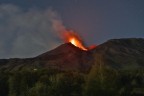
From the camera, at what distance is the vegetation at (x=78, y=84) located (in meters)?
109

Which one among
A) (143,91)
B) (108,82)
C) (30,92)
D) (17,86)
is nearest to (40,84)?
(30,92)

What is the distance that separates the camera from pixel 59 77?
124562mm

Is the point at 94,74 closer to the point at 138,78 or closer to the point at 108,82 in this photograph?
the point at 108,82

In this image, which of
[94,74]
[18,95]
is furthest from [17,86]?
[94,74]

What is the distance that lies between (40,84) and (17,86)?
528 inches

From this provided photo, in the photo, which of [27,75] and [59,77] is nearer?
[59,77]

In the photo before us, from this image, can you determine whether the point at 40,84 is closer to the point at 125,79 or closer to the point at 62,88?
the point at 62,88

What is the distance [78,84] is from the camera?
13238 cm

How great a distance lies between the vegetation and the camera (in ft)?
356

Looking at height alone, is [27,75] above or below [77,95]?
above

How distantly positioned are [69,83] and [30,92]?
1620 cm

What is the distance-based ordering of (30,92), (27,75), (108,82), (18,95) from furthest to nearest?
(27,75), (18,95), (30,92), (108,82)

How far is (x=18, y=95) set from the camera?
125 m

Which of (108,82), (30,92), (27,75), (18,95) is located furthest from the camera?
(27,75)
